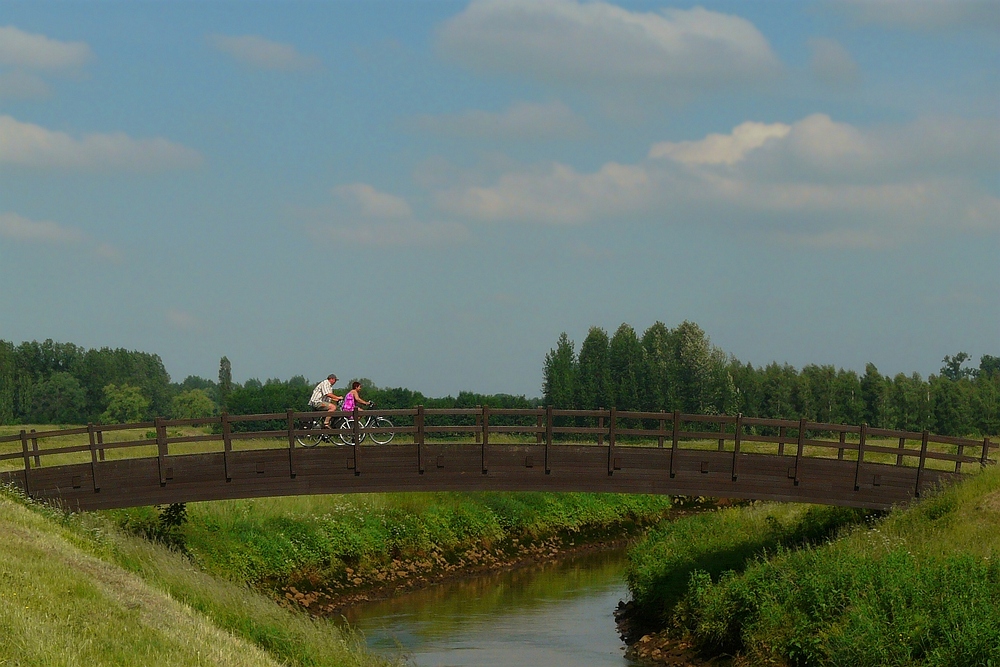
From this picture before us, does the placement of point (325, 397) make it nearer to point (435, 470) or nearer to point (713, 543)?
point (435, 470)

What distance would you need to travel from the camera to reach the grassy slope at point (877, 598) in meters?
16.7

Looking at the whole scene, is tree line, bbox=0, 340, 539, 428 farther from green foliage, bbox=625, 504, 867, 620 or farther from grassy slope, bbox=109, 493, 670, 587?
green foliage, bbox=625, 504, 867, 620

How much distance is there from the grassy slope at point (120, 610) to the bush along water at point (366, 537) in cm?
635

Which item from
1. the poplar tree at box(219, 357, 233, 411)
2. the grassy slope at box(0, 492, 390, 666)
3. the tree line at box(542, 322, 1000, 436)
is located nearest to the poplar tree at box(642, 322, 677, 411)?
the tree line at box(542, 322, 1000, 436)

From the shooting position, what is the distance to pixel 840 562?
1994cm

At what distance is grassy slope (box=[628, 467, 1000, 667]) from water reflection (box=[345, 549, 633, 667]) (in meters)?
2.42

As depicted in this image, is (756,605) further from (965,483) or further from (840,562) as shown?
(965,483)

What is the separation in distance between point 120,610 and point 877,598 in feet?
39.1

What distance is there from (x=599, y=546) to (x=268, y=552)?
47.3 ft

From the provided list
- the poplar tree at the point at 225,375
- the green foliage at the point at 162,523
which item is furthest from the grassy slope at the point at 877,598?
the poplar tree at the point at 225,375

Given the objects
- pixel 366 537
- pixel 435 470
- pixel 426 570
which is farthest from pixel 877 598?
pixel 366 537

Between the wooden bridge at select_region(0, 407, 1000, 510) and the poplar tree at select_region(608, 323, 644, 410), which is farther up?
the poplar tree at select_region(608, 323, 644, 410)

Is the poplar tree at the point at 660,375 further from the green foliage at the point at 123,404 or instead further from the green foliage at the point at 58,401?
the green foliage at the point at 58,401

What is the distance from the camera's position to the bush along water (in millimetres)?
28516
